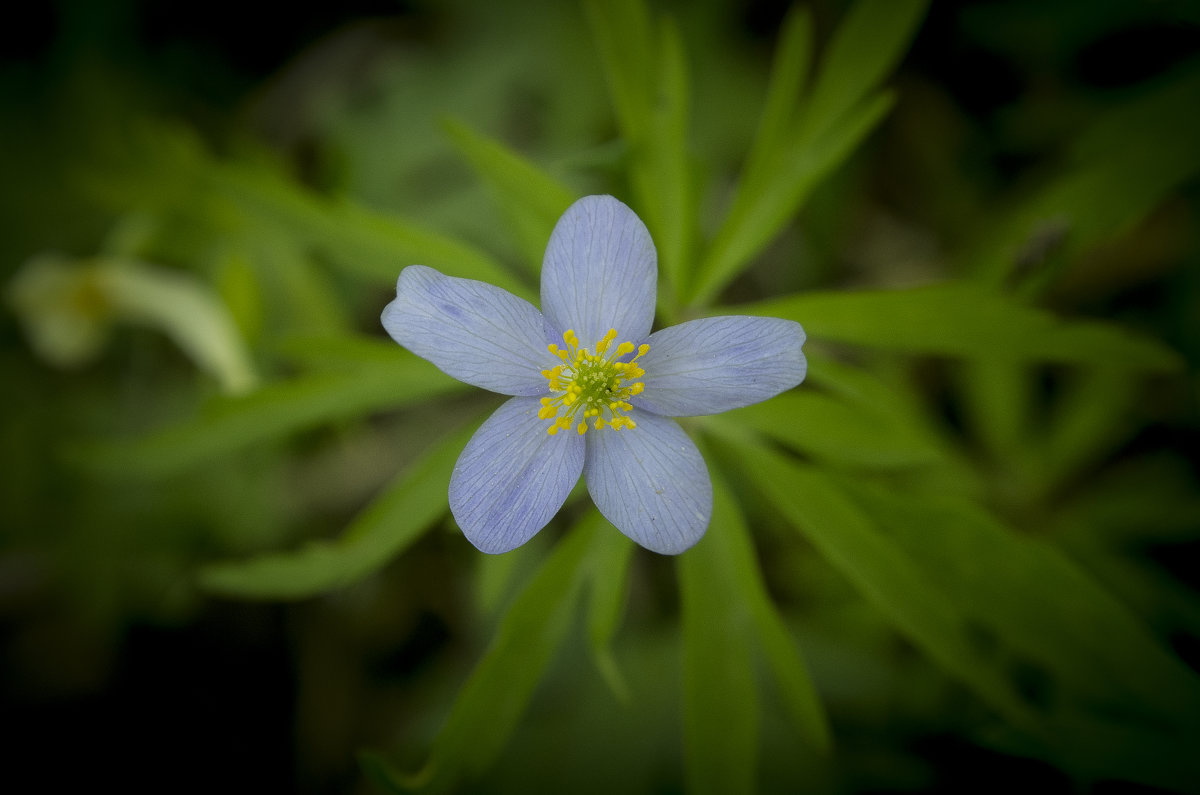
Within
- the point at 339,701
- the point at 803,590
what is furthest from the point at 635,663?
the point at 339,701

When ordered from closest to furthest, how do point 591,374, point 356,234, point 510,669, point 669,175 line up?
point 591,374 < point 510,669 < point 669,175 < point 356,234

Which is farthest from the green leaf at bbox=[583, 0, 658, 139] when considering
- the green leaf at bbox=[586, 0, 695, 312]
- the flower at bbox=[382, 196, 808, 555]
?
the flower at bbox=[382, 196, 808, 555]

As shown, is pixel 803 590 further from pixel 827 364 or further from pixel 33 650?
pixel 33 650

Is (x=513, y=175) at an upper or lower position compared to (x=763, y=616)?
upper

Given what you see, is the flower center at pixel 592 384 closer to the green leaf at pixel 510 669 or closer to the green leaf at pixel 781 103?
the green leaf at pixel 510 669

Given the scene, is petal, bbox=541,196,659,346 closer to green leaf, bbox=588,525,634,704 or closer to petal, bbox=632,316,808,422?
petal, bbox=632,316,808,422

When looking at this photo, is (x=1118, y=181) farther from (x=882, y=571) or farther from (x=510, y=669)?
(x=510, y=669)

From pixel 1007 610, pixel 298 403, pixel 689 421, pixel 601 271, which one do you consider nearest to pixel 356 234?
pixel 298 403
